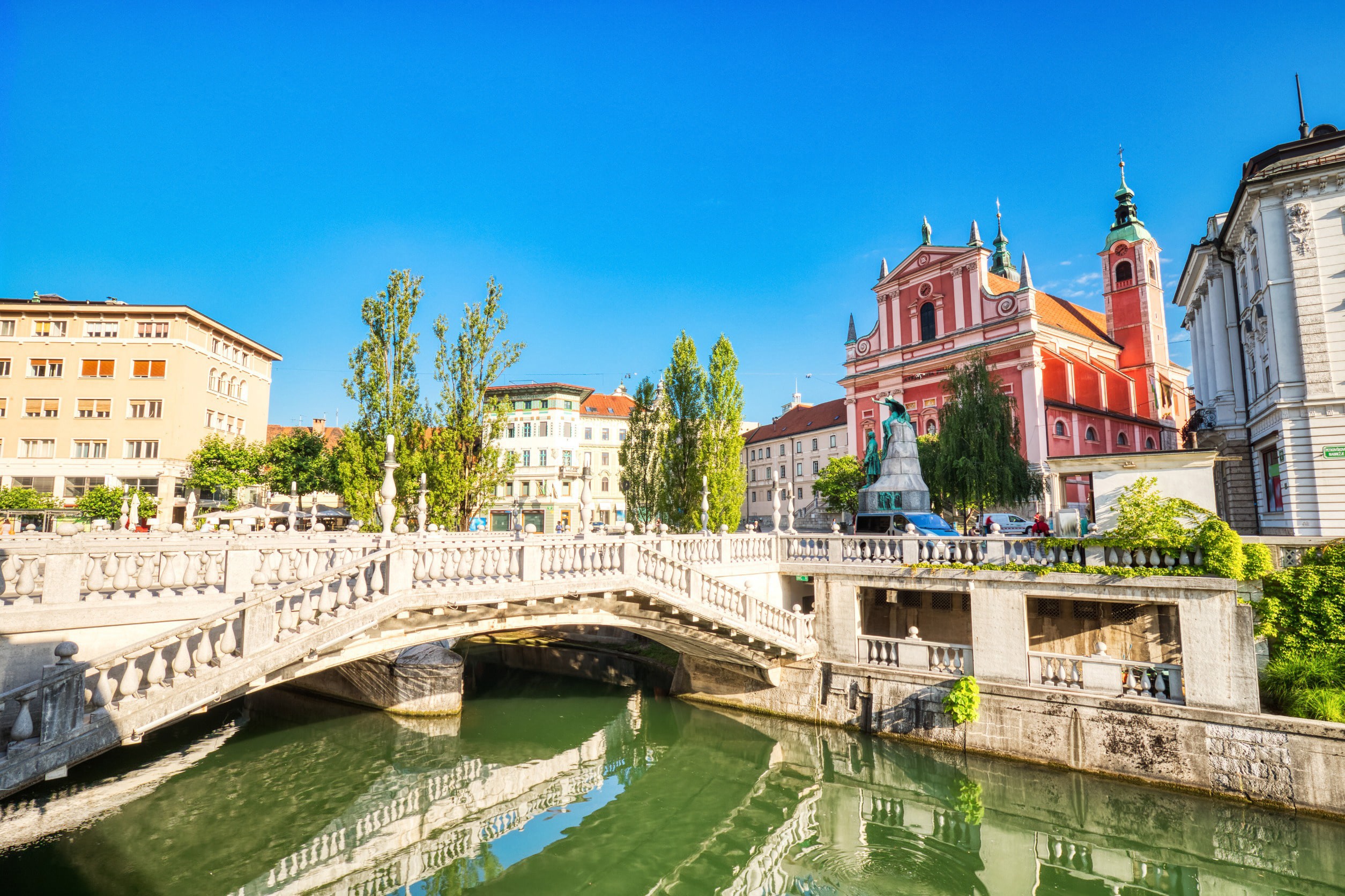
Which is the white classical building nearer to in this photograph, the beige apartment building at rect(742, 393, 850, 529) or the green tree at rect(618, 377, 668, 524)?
the green tree at rect(618, 377, 668, 524)

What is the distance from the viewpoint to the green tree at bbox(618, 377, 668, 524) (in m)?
29.2

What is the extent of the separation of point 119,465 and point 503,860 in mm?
44884

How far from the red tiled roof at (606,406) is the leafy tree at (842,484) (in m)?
26.0

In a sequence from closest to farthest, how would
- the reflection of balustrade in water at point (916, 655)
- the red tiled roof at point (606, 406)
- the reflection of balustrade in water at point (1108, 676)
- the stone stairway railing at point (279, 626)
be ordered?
1. the stone stairway railing at point (279, 626)
2. the reflection of balustrade in water at point (1108, 676)
3. the reflection of balustrade in water at point (916, 655)
4. the red tiled roof at point (606, 406)

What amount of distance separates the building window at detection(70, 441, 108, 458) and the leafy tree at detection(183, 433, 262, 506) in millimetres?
5568

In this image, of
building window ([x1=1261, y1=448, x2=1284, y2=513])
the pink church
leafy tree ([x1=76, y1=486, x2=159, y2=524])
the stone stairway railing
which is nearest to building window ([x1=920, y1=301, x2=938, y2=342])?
the pink church

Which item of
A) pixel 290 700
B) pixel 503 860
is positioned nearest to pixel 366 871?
pixel 503 860

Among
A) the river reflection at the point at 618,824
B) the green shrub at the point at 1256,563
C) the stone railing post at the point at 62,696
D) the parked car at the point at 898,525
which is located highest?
the parked car at the point at 898,525

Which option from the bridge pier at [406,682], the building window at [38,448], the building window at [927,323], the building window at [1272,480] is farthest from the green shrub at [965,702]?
the building window at [38,448]

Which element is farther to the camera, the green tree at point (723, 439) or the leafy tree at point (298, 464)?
the leafy tree at point (298, 464)

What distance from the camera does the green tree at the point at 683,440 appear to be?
2853 centimetres

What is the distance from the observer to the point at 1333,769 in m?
11.7

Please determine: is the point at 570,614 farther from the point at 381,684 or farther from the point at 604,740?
the point at 381,684

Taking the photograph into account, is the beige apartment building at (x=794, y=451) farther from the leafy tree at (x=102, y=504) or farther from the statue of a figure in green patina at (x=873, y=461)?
the leafy tree at (x=102, y=504)
